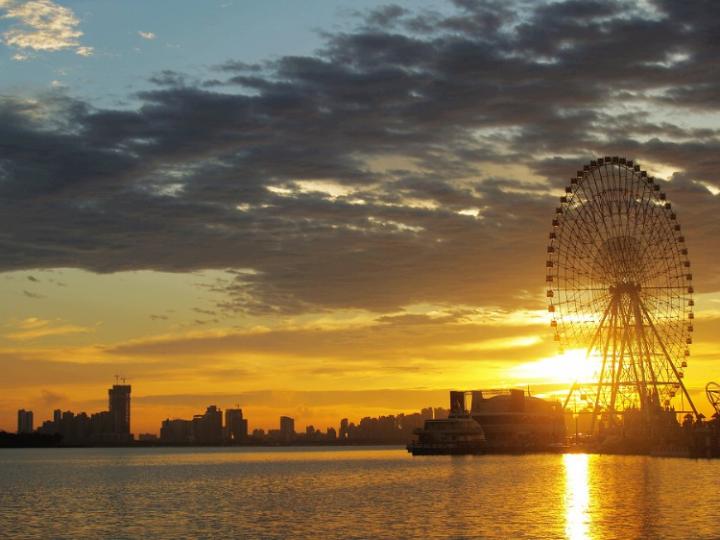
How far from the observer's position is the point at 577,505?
109 metres

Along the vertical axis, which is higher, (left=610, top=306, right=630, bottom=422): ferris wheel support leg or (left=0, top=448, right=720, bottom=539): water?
(left=610, top=306, right=630, bottom=422): ferris wheel support leg

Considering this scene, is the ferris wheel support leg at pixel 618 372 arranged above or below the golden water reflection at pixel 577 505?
above

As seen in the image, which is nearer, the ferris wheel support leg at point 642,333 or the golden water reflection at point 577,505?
the golden water reflection at point 577,505

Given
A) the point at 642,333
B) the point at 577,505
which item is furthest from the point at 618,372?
the point at 577,505

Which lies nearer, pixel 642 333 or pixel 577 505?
pixel 577 505

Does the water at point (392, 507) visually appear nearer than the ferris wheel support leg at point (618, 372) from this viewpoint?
Yes

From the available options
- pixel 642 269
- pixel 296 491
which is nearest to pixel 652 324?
pixel 642 269

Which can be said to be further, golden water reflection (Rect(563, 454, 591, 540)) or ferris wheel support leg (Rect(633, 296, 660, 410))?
ferris wheel support leg (Rect(633, 296, 660, 410))

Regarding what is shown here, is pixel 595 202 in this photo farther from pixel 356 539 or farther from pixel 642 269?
pixel 356 539

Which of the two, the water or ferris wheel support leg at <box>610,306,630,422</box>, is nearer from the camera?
the water

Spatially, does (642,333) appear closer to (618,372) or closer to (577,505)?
(618,372)

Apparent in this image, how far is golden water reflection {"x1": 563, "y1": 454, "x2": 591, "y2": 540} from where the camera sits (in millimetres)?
87062

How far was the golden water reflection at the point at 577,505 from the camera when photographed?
8706 cm

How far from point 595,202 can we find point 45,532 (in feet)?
337
